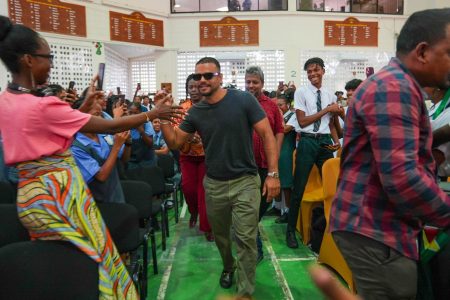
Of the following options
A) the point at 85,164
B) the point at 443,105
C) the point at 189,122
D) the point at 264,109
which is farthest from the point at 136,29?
the point at 443,105

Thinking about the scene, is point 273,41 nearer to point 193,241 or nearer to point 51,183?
point 193,241

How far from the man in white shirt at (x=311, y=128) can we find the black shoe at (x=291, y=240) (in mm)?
282

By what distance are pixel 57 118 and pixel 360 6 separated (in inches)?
444

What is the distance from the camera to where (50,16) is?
8453 millimetres

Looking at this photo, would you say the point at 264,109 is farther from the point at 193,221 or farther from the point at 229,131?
the point at 193,221

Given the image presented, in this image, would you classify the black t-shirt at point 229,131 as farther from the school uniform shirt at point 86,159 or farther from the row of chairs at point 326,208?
the school uniform shirt at point 86,159

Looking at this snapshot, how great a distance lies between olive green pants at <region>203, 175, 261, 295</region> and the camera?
9.07ft

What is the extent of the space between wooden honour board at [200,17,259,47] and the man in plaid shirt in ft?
31.4

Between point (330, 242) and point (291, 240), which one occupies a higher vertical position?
point (330, 242)

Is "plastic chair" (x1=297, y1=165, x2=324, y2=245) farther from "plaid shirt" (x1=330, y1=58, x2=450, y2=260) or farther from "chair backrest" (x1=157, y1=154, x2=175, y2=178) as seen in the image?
"plaid shirt" (x1=330, y1=58, x2=450, y2=260)

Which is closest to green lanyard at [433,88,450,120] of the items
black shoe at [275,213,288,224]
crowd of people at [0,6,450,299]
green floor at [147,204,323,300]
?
crowd of people at [0,6,450,299]

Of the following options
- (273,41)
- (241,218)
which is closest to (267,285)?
(241,218)

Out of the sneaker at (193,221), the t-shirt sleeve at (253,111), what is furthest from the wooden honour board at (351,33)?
the t-shirt sleeve at (253,111)

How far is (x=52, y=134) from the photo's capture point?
66.1 inches
